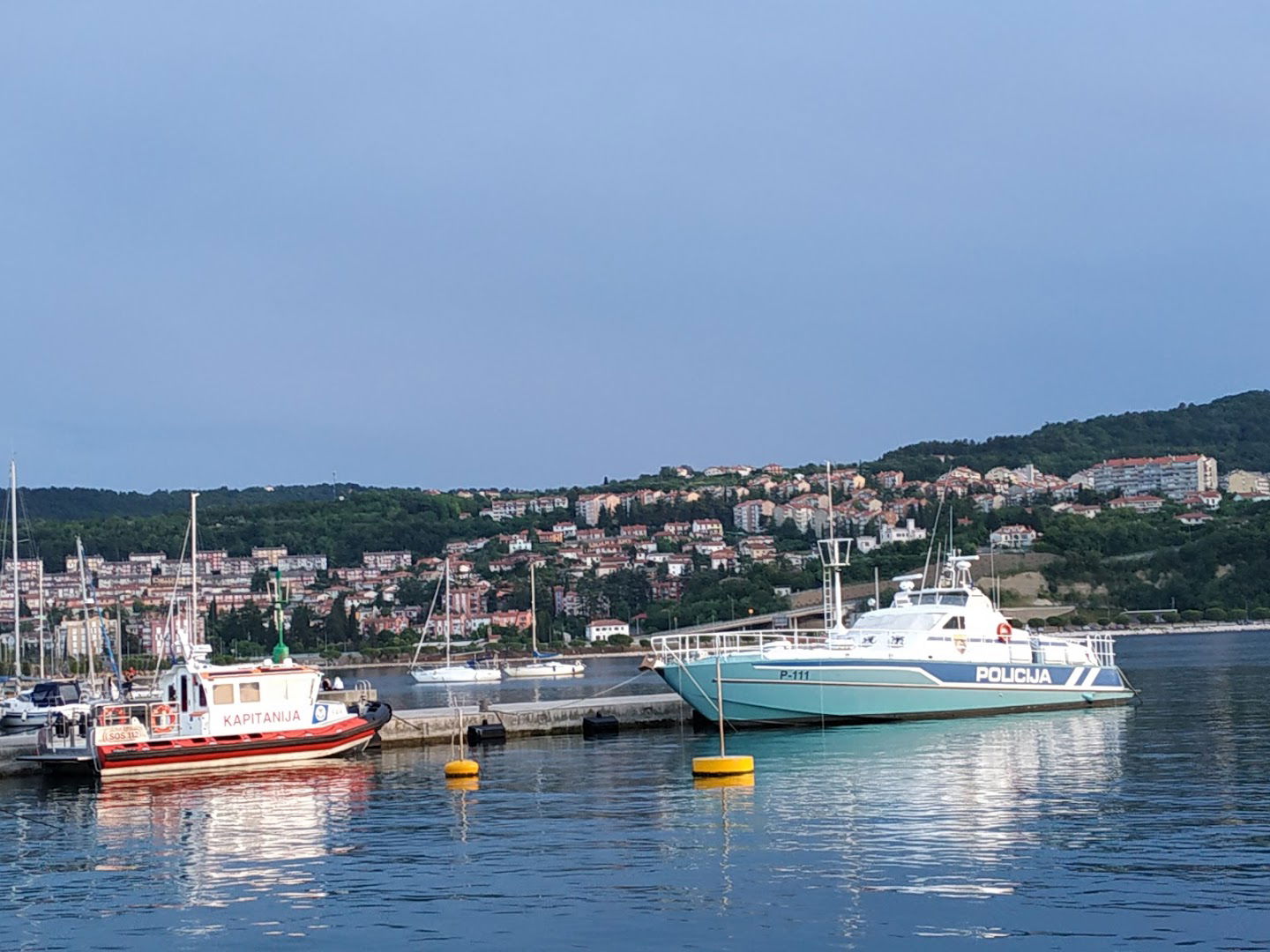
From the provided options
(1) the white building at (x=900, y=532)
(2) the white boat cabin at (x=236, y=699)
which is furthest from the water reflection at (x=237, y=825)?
(1) the white building at (x=900, y=532)

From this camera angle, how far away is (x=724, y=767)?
91.8 feet

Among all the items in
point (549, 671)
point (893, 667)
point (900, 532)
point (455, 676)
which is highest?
point (900, 532)

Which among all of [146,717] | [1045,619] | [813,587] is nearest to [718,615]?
[813,587]

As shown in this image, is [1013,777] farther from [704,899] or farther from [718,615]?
[718,615]

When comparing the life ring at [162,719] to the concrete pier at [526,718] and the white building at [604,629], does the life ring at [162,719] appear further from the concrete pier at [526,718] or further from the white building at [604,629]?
the white building at [604,629]

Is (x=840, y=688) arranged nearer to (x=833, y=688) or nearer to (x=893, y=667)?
(x=833, y=688)

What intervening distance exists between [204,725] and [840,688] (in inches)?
569

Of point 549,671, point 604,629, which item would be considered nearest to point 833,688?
point 549,671

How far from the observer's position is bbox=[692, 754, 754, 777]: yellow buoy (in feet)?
91.5

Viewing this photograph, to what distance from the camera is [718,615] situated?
456 ft

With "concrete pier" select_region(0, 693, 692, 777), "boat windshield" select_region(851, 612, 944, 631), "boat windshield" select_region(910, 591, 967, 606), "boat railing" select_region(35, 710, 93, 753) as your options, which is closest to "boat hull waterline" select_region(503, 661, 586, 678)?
"concrete pier" select_region(0, 693, 692, 777)

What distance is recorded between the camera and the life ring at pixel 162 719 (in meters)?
32.2

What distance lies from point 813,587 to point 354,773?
11612 centimetres

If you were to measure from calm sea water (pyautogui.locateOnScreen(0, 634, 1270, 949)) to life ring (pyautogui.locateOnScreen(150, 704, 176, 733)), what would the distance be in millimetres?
1388
